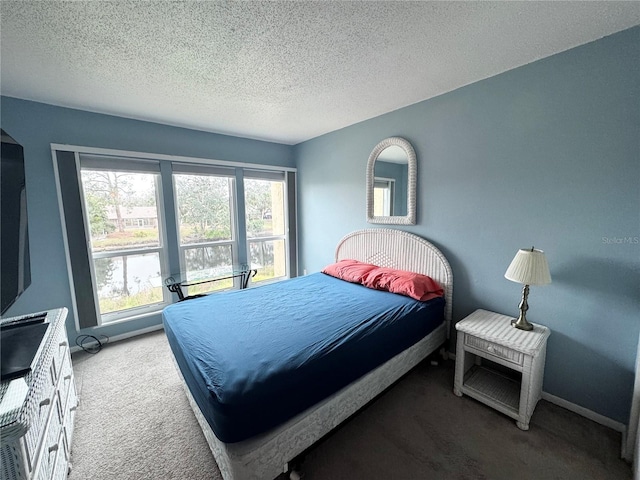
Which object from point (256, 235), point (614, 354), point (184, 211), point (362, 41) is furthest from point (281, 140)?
point (614, 354)

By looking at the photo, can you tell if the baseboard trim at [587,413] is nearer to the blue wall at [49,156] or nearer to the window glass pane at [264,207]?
the window glass pane at [264,207]

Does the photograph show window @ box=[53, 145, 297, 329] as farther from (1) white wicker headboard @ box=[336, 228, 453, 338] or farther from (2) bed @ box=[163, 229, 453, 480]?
(1) white wicker headboard @ box=[336, 228, 453, 338]

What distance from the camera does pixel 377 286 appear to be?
255cm

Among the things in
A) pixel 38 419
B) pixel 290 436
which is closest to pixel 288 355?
pixel 290 436

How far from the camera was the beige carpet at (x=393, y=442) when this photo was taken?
4.69ft

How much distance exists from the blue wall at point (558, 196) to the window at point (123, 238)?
3121 mm

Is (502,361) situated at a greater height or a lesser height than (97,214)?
lesser

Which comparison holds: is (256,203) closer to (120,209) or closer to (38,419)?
(120,209)

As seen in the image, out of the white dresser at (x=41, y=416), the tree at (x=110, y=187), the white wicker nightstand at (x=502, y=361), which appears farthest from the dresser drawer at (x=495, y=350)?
the tree at (x=110, y=187)

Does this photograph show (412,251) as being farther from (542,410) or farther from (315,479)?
(315,479)

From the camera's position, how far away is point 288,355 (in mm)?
1417

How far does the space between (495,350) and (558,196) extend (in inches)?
46.3

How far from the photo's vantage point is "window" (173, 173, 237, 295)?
3273 mm

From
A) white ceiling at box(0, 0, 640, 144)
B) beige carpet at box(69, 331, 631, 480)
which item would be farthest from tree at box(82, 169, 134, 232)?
beige carpet at box(69, 331, 631, 480)
